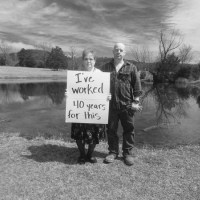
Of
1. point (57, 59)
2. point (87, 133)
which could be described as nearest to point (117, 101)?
point (87, 133)

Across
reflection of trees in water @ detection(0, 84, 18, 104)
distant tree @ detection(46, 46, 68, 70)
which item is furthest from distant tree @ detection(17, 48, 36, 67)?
reflection of trees in water @ detection(0, 84, 18, 104)

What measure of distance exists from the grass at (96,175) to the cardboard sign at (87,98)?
3.27ft

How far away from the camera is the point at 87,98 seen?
15.3 ft

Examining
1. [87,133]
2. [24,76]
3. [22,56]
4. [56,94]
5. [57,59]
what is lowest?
[56,94]

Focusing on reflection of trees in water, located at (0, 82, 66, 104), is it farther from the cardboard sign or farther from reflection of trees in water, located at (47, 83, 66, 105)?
the cardboard sign

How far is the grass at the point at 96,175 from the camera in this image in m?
3.67

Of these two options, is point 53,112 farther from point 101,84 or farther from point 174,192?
point 174,192

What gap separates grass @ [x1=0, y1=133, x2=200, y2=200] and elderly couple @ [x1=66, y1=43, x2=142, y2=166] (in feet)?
1.31

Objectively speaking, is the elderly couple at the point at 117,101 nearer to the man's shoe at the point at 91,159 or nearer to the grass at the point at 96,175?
the man's shoe at the point at 91,159

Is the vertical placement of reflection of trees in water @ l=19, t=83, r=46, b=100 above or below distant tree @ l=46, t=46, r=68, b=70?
below

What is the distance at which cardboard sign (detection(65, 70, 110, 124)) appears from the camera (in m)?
4.53

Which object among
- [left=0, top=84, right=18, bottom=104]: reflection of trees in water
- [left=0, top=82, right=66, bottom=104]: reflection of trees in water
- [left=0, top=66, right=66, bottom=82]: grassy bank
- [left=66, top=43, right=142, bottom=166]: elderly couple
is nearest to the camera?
[left=66, top=43, right=142, bottom=166]: elderly couple

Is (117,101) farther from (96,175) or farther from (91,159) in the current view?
(96,175)

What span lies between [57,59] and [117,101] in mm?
77622
